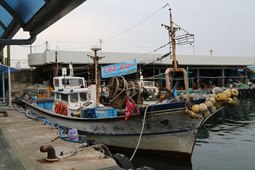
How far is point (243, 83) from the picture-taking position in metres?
51.4

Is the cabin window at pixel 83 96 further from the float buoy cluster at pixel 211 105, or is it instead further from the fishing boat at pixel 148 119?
the float buoy cluster at pixel 211 105

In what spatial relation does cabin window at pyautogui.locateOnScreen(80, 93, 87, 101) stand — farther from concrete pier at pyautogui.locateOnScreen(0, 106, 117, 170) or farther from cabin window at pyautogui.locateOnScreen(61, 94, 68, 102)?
concrete pier at pyautogui.locateOnScreen(0, 106, 117, 170)

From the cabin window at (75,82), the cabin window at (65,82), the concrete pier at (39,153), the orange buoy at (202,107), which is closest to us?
the concrete pier at (39,153)

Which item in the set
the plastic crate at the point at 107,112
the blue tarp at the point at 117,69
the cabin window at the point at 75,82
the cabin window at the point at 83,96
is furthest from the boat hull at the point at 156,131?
the blue tarp at the point at 117,69

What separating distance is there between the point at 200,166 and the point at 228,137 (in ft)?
19.2

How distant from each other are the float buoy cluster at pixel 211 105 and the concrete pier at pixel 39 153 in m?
4.88

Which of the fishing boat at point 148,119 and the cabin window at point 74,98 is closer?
the fishing boat at point 148,119

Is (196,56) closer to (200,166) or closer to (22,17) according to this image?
(200,166)

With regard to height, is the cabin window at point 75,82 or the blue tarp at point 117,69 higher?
the blue tarp at point 117,69

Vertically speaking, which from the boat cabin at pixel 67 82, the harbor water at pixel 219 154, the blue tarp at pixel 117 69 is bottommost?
the harbor water at pixel 219 154

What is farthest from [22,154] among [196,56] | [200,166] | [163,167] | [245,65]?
[245,65]

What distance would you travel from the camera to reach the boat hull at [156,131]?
10.7m

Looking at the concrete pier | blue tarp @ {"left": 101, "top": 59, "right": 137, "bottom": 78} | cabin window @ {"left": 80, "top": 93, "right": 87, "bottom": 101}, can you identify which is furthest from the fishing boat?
blue tarp @ {"left": 101, "top": 59, "right": 137, "bottom": 78}

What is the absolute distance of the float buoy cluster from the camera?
1023 cm
